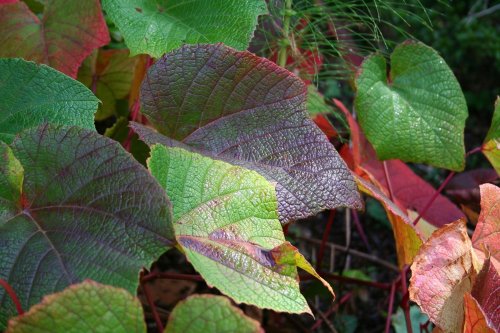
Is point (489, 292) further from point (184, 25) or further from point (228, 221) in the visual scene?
point (184, 25)

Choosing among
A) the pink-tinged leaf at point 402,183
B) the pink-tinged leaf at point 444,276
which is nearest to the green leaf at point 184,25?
the pink-tinged leaf at point 444,276

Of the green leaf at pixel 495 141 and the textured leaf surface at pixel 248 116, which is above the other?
the textured leaf surface at pixel 248 116

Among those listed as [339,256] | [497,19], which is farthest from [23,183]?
[497,19]

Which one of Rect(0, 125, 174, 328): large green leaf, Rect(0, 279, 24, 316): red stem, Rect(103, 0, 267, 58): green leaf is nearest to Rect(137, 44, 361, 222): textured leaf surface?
Rect(103, 0, 267, 58): green leaf

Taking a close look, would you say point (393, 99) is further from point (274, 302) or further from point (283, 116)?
point (274, 302)

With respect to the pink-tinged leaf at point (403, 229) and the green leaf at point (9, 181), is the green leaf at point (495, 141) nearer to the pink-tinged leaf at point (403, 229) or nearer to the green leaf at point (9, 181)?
the pink-tinged leaf at point (403, 229)

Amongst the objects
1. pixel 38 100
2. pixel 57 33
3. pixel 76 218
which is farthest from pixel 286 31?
pixel 76 218

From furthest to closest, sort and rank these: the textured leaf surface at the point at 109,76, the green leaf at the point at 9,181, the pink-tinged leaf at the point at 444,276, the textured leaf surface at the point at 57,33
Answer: the textured leaf surface at the point at 109,76, the textured leaf surface at the point at 57,33, the pink-tinged leaf at the point at 444,276, the green leaf at the point at 9,181
